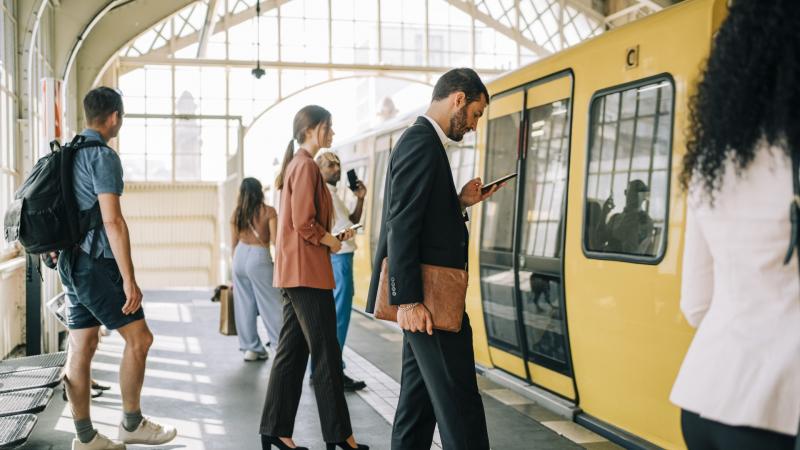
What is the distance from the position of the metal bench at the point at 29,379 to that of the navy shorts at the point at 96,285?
3.41 feet

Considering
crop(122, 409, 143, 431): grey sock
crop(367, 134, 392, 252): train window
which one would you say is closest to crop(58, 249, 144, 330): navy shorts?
crop(122, 409, 143, 431): grey sock

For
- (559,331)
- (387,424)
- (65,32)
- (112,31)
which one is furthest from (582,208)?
(112,31)

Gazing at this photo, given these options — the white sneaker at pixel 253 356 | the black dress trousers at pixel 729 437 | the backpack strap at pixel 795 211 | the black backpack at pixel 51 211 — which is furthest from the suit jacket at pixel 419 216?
the white sneaker at pixel 253 356

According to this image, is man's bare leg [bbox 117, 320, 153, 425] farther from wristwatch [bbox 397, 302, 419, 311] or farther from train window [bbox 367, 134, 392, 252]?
train window [bbox 367, 134, 392, 252]

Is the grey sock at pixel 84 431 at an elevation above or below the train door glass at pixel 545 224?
below

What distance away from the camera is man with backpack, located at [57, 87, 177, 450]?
4535 mm

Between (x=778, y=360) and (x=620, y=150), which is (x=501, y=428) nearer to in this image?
(x=620, y=150)

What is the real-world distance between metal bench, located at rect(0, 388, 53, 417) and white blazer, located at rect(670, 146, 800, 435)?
393 cm

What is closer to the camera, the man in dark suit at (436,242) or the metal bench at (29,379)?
the man in dark suit at (436,242)

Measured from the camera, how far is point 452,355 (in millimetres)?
3334

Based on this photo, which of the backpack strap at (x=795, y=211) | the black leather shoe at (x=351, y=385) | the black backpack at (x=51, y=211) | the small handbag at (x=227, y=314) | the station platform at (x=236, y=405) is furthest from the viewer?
the small handbag at (x=227, y=314)

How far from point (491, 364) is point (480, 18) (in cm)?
1981

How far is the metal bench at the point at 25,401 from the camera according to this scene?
15.4ft

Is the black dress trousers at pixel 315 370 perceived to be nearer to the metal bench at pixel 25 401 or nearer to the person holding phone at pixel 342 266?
the metal bench at pixel 25 401
